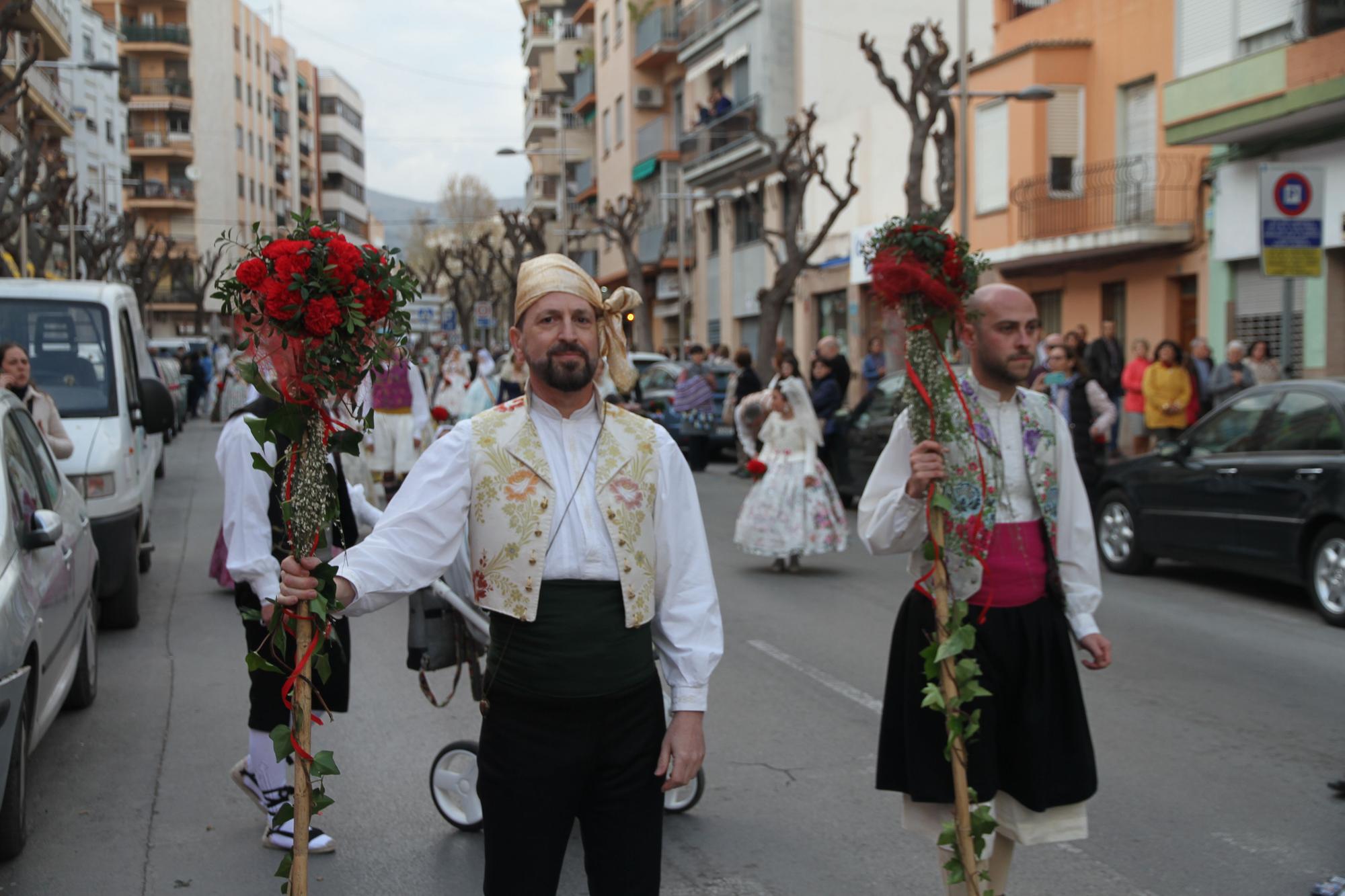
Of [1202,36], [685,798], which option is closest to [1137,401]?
[1202,36]

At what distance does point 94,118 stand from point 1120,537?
203ft

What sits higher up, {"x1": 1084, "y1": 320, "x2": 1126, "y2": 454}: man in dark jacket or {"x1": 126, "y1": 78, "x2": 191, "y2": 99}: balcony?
{"x1": 126, "y1": 78, "x2": 191, "y2": 99}: balcony

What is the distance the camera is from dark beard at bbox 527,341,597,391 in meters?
3.35

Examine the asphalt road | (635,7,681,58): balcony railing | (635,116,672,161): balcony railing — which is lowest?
the asphalt road

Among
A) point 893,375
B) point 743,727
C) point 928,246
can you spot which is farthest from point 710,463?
point 928,246

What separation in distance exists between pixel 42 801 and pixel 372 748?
1436 mm

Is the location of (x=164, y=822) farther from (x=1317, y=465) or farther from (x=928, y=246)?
(x=1317, y=465)

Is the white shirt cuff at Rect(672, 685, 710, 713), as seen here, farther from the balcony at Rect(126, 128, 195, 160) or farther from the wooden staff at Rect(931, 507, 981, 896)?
the balcony at Rect(126, 128, 195, 160)

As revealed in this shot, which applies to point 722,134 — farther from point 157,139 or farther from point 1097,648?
point 157,139

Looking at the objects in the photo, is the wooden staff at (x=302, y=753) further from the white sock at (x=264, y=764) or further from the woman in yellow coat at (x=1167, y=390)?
the woman in yellow coat at (x=1167, y=390)

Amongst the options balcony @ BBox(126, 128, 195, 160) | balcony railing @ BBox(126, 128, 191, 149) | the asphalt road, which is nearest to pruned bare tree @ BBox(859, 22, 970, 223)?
the asphalt road

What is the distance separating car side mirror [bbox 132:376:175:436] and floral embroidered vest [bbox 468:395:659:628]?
7.56m

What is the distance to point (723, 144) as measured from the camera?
144ft

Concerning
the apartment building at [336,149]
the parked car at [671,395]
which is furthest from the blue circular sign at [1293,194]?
the apartment building at [336,149]
